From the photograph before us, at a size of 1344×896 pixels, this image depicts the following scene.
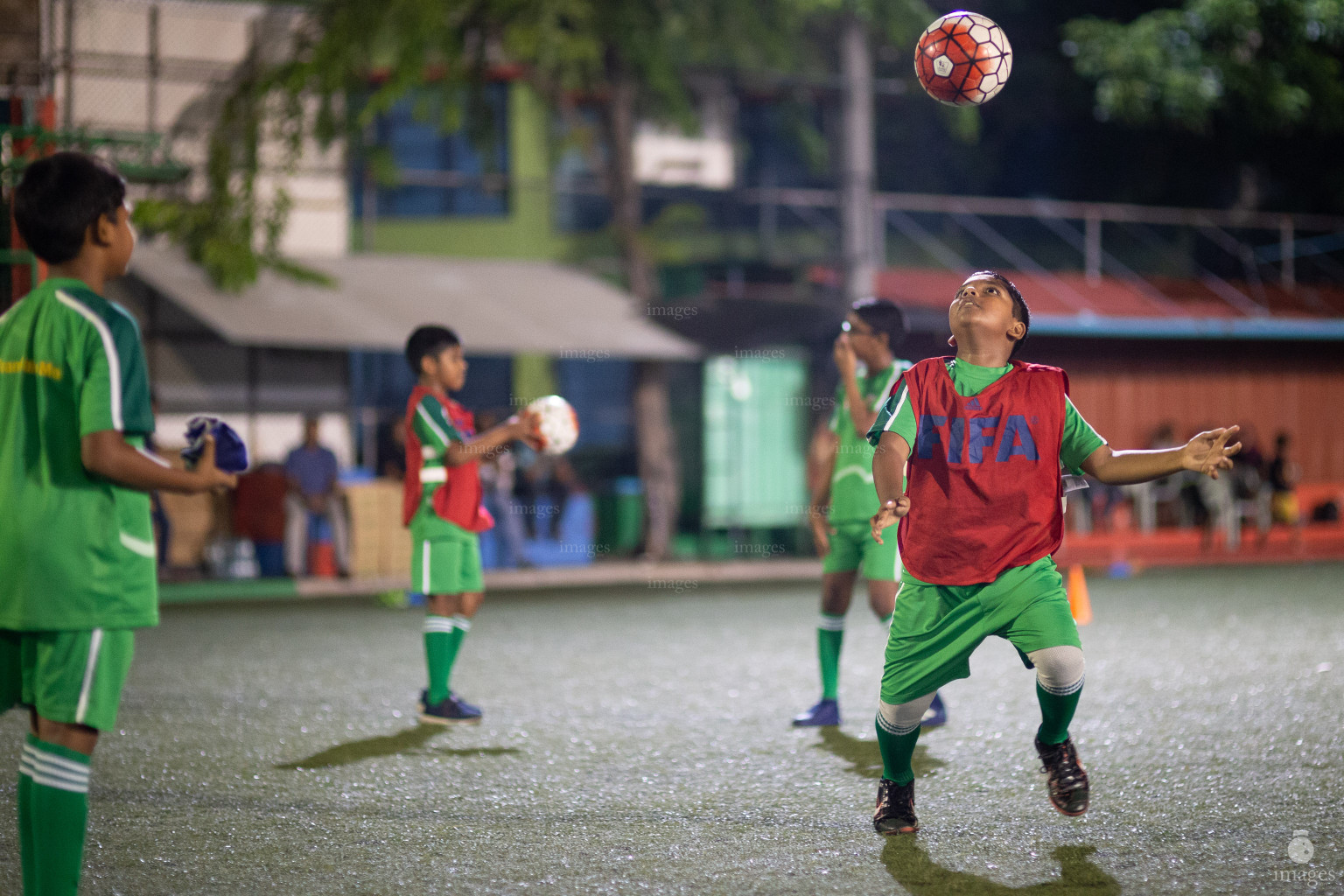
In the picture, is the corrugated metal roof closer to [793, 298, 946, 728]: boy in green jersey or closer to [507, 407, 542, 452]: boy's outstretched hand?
[507, 407, 542, 452]: boy's outstretched hand

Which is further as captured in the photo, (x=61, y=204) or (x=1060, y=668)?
(x=1060, y=668)

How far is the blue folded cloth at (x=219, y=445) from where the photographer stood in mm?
3916

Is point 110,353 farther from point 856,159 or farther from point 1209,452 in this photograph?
point 856,159

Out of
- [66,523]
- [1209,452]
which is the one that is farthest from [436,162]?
[66,523]

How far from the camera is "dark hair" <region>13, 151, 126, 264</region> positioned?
3814 millimetres

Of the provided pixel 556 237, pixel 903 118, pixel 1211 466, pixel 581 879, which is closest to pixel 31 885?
pixel 581 879

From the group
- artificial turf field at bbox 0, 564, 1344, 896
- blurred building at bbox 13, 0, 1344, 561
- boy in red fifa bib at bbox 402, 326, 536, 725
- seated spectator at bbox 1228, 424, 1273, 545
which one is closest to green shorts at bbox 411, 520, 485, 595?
boy in red fifa bib at bbox 402, 326, 536, 725

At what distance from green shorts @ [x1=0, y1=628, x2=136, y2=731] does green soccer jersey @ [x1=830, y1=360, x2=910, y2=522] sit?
4.05 metres

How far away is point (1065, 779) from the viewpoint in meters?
4.86

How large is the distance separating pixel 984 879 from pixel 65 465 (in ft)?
9.52

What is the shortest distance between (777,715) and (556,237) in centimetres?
1679

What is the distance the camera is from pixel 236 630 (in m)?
11.9

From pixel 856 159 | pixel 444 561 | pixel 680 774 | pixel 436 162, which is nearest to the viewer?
pixel 680 774

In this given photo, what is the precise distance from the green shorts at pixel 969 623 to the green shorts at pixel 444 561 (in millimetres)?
3019
